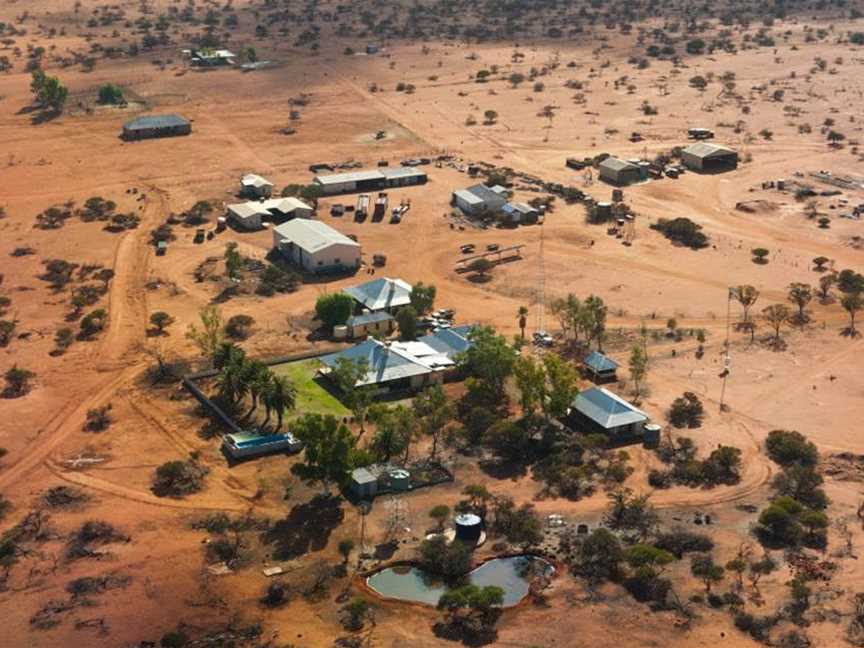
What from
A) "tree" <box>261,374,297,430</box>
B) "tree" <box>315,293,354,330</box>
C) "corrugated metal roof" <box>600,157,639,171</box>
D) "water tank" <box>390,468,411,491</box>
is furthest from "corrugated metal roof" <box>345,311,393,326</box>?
"corrugated metal roof" <box>600,157,639,171</box>

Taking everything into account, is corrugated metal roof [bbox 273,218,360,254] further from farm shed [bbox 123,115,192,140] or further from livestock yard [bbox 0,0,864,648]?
farm shed [bbox 123,115,192,140]

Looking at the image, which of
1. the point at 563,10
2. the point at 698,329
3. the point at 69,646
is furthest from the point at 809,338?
the point at 563,10

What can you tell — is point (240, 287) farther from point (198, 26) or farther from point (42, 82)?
point (198, 26)

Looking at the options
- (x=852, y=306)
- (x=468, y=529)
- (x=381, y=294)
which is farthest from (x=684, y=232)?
(x=468, y=529)

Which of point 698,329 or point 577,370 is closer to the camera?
point 577,370

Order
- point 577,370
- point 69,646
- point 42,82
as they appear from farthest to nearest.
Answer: point 42,82
point 577,370
point 69,646

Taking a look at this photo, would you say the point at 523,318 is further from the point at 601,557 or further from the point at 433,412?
the point at 601,557

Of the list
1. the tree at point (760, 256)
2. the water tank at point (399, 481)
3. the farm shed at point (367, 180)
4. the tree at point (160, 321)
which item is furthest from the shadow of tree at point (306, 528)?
the farm shed at point (367, 180)
